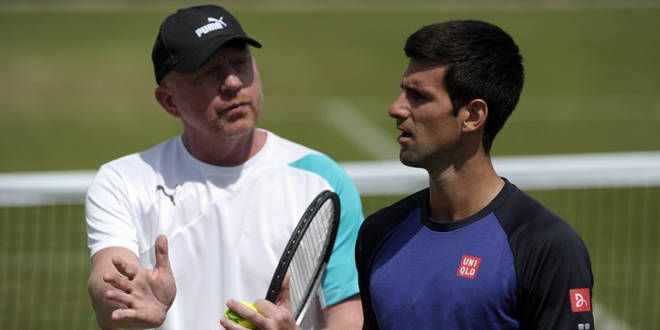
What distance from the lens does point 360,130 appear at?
64.1 ft

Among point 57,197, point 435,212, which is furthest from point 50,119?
point 435,212

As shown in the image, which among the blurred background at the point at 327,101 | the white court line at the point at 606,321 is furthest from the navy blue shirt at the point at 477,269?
the white court line at the point at 606,321

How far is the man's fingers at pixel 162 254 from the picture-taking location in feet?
13.9

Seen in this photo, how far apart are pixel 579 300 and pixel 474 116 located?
0.74 m

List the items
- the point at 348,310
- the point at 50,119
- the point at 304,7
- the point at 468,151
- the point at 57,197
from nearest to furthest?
the point at 468,151 < the point at 348,310 < the point at 57,197 < the point at 50,119 < the point at 304,7

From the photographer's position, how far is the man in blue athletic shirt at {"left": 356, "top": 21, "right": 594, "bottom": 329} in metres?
3.81

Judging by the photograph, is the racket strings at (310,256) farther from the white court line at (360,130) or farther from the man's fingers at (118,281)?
the white court line at (360,130)

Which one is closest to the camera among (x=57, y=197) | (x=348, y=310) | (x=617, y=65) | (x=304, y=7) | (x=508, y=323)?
(x=508, y=323)

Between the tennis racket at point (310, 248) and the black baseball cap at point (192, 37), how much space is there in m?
0.78

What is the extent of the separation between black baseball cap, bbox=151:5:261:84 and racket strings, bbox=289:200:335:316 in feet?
2.70

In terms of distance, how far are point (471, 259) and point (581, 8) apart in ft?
86.5

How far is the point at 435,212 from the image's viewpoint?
413cm

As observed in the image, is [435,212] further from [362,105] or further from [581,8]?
[581,8]

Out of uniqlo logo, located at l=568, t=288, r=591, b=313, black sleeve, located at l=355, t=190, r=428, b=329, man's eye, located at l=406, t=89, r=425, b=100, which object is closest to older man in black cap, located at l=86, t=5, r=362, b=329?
black sleeve, located at l=355, t=190, r=428, b=329
